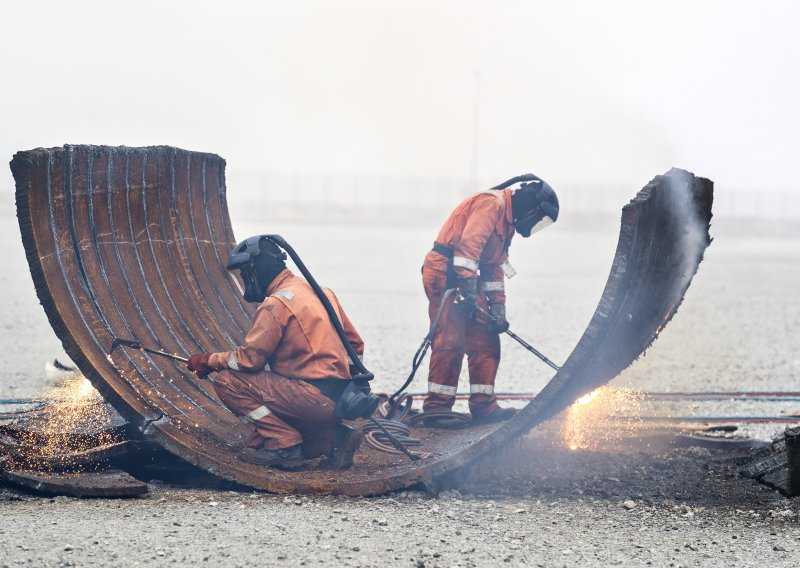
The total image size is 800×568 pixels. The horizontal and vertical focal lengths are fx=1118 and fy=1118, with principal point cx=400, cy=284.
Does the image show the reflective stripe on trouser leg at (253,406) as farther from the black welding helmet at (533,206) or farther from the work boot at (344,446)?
the black welding helmet at (533,206)

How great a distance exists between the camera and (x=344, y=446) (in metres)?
Result: 6.09

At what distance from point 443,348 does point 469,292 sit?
0.46 m

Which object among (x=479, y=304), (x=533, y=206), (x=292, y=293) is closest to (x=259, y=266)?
(x=292, y=293)

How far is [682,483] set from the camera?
6.31m

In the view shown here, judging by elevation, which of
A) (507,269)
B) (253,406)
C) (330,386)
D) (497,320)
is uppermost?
(507,269)

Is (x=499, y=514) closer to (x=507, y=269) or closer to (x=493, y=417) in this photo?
(x=493, y=417)

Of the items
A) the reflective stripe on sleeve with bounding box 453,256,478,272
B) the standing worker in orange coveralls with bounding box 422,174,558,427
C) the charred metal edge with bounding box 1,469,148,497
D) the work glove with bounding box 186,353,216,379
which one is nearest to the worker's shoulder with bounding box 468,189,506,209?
the standing worker in orange coveralls with bounding box 422,174,558,427

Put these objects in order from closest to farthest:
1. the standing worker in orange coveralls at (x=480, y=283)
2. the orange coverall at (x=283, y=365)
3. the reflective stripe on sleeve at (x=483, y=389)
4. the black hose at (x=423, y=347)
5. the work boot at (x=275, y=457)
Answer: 1. the orange coverall at (x=283, y=365)
2. the work boot at (x=275, y=457)
3. the black hose at (x=423, y=347)
4. the standing worker in orange coveralls at (x=480, y=283)
5. the reflective stripe on sleeve at (x=483, y=389)

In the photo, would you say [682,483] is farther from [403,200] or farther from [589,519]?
[403,200]

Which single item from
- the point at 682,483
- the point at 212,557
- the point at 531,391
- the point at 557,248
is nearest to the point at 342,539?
the point at 212,557

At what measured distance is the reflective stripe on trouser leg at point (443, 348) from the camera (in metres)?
7.31

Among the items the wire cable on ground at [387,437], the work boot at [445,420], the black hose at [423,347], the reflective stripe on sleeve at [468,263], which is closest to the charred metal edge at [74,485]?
the wire cable on ground at [387,437]

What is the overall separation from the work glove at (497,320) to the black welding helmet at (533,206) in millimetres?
513

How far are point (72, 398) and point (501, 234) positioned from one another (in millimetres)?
2942
